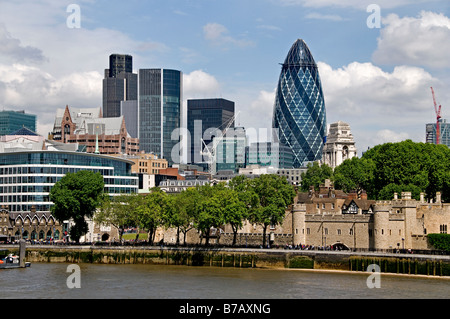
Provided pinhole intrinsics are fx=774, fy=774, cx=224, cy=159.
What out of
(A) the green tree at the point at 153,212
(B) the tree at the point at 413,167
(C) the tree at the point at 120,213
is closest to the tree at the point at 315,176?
(B) the tree at the point at 413,167

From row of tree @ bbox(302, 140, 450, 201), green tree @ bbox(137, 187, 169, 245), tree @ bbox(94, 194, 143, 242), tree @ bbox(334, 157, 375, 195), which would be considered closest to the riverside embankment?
green tree @ bbox(137, 187, 169, 245)

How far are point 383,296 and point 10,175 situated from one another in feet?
340

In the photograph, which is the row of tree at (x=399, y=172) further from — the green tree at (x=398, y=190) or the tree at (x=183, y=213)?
the tree at (x=183, y=213)

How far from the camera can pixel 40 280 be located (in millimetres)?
88188

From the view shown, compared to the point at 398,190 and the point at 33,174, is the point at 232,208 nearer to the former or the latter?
the point at 398,190

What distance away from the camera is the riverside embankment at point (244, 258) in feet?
296

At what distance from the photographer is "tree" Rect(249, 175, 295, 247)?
11156cm

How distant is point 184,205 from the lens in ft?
378

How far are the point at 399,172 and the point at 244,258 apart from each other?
5118cm

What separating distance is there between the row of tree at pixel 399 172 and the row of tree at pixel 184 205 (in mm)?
27087

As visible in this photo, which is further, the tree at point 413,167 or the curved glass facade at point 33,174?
the curved glass facade at point 33,174

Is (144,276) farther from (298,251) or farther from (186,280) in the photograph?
(298,251)
